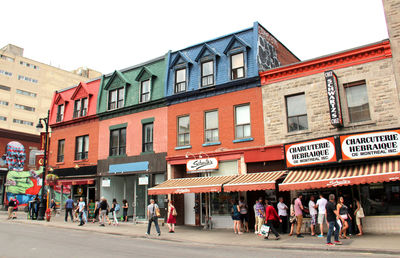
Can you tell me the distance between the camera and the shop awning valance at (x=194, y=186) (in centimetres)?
1641

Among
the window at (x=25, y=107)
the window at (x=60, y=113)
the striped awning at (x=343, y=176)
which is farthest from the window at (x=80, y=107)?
the window at (x=25, y=107)

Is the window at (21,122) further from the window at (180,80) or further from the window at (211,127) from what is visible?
the window at (211,127)

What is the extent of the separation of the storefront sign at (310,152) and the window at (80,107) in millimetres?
17520

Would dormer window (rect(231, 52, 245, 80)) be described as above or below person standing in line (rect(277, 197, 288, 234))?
above

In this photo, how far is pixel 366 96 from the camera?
15.2 m

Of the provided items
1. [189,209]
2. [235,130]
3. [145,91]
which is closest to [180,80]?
[145,91]

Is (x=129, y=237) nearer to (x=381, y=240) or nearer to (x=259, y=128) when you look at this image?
(x=259, y=128)

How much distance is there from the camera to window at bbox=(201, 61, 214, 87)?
20375mm

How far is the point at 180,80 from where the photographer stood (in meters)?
21.8

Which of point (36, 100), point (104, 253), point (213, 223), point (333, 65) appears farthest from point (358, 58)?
point (36, 100)

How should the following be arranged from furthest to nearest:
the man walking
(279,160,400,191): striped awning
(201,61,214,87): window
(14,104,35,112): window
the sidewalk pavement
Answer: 1. (14,104,35,112): window
2. (201,61,214,87): window
3. the man walking
4. (279,160,400,191): striped awning
5. the sidewalk pavement

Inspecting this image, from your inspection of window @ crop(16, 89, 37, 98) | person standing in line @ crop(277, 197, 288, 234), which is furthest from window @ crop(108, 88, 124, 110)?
window @ crop(16, 89, 37, 98)

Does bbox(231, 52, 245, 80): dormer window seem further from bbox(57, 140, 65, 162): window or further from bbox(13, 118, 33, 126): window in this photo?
bbox(13, 118, 33, 126): window

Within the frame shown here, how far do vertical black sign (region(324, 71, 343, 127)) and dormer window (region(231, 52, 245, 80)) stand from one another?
5.21m
